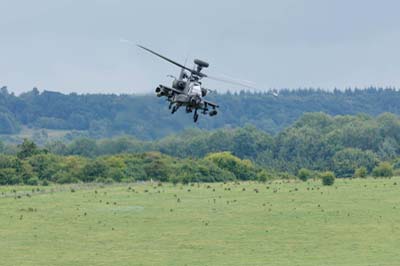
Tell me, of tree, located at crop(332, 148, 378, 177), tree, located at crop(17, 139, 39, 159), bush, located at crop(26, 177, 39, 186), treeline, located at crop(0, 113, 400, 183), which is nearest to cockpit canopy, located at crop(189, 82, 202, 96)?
bush, located at crop(26, 177, 39, 186)

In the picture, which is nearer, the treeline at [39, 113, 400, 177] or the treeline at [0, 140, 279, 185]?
the treeline at [0, 140, 279, 185]

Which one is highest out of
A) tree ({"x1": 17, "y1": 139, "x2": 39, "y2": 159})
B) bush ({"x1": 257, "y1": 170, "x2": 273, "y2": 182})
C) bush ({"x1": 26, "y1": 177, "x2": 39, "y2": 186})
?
tree ({"x1": 17, "y1": 139, "x2": 39, "y2": 159})

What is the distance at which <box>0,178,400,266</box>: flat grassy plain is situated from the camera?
209 feet

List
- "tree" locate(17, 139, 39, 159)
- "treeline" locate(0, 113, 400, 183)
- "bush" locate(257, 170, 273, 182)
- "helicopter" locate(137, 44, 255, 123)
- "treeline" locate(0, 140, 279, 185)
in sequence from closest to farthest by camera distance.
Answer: "helicopter" locate(137, 44, 255, 123), "bush" locate(257, 170, 273, 182), "treeline" locate(0, 140, 279, 185), "tree" locate(17, 139, 39, 159), "treeline" locate(0, 113, 400, 183)

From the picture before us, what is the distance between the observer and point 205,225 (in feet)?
242

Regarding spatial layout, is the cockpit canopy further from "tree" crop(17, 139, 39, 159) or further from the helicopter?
"tree" crop(17, 139, 39, 159)

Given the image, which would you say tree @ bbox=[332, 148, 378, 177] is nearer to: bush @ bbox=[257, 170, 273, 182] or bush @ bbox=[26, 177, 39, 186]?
bush @ bbox=[257, 170, 273, 182]

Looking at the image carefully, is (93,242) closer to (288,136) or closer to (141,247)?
(141,247)

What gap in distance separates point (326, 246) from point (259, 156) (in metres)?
107

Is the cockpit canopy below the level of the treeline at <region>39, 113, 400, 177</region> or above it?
below

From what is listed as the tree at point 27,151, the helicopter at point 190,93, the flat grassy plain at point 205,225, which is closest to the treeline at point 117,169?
the tree at point 27,151

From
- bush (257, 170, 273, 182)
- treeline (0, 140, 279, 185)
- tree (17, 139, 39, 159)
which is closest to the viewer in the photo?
bush (257, 170, 273, 182)

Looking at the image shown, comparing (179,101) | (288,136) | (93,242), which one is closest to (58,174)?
(93,242)

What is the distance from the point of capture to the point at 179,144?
17000 cm
